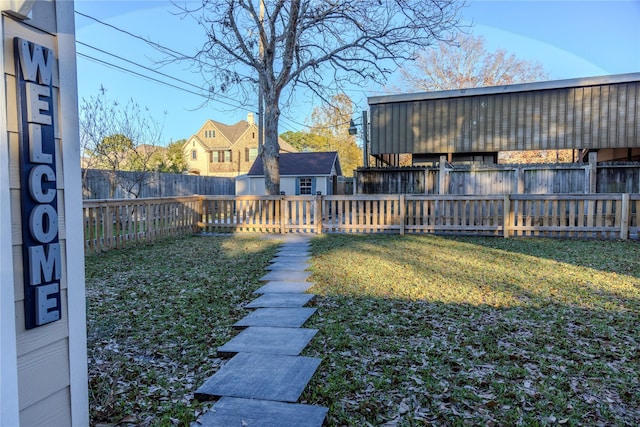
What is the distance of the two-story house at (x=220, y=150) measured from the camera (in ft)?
123

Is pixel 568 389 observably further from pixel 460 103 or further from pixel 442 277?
pixel 460 103

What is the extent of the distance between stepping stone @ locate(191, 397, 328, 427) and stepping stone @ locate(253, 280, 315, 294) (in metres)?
2.54

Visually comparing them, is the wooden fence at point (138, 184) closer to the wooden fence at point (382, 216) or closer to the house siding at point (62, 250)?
the wooden fence at point (382, 216)

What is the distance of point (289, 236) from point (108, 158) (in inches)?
282

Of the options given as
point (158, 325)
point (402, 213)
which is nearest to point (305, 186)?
point (402, 213)

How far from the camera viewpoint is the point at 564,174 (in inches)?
469

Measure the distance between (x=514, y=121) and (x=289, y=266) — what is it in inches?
378

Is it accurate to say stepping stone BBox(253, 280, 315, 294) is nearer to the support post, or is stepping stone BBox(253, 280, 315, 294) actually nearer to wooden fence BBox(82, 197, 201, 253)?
wooden fence BBox(82, 197, 201, 253)

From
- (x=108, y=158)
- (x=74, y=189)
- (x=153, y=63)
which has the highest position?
(x=153, y=63)

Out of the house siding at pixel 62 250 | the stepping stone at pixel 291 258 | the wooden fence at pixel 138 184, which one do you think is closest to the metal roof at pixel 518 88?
the stepping stone at pixel 291 258

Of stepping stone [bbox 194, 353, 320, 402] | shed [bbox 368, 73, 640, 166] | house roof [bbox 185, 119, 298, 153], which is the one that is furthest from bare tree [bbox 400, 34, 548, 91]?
stepping stone [bbox 194, 353, 320, 402]

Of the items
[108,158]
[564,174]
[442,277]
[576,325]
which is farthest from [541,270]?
[108,158]

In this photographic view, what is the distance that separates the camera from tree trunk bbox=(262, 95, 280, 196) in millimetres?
12117

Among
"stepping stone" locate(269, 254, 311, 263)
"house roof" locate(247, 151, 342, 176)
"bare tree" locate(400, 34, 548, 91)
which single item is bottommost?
"stepping stone" locate(269, 254, 311, 263)
